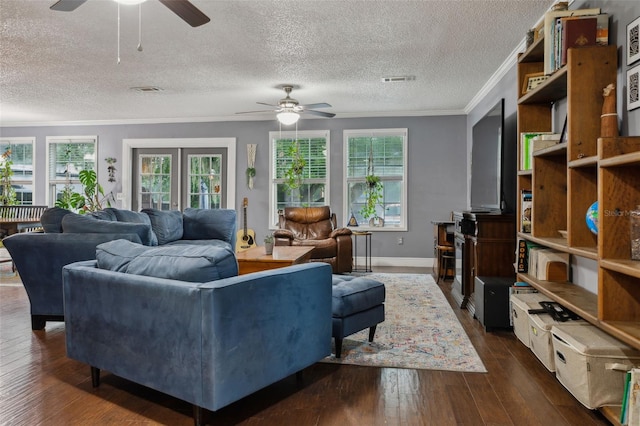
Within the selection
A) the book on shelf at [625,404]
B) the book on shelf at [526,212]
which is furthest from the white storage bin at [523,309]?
the book on shelf at [625,404]

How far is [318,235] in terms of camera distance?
6.07 m

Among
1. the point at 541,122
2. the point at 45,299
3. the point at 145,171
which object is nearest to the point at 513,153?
the point at 541,122

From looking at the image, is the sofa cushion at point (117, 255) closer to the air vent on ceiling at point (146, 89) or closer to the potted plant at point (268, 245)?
the potted plant at point (268, 245)

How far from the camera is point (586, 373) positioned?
1.88m

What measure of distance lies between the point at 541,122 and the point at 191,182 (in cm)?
587

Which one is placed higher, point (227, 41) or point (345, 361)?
point (227, 41)

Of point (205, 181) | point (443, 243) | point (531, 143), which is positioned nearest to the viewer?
point (531, 143)

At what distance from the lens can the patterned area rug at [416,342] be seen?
2623mm

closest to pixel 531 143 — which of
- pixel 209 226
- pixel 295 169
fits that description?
pixel 209 226

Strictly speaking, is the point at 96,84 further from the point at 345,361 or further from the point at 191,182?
the point at 345,361

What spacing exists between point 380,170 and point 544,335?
15.6 feet

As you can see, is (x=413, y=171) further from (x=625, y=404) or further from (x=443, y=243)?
(x=625, y=404)

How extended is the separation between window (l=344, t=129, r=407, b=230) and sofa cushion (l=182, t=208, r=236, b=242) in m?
2.20

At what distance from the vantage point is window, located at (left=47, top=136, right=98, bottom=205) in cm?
781
